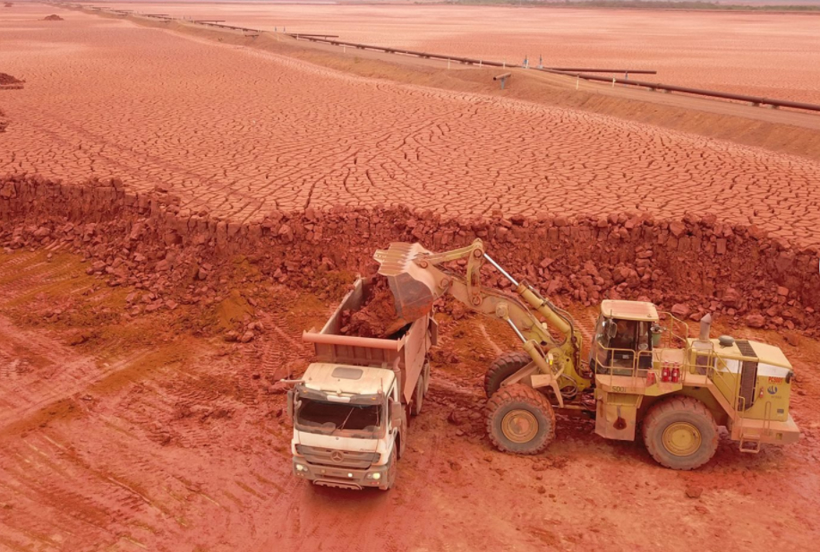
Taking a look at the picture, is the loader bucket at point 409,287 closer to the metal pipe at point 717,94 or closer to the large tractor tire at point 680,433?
the large tractor tire at point 680,433

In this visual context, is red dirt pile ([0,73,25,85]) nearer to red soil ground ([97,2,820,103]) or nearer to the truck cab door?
red soil ground ([97,2,820,103])

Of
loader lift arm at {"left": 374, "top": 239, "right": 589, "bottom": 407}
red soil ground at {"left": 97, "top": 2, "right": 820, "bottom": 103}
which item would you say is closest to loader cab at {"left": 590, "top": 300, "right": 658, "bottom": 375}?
loader lift arm at {"left": 374, "top": 239, "right": 589, "bottom": 407}

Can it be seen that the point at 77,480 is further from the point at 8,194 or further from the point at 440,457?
the point at 8,194

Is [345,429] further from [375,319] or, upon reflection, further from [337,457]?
[375,319]

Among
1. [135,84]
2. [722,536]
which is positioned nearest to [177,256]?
[722,536]

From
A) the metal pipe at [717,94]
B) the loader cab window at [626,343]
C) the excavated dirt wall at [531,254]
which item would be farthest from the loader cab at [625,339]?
the metal pipe at [717,94]
